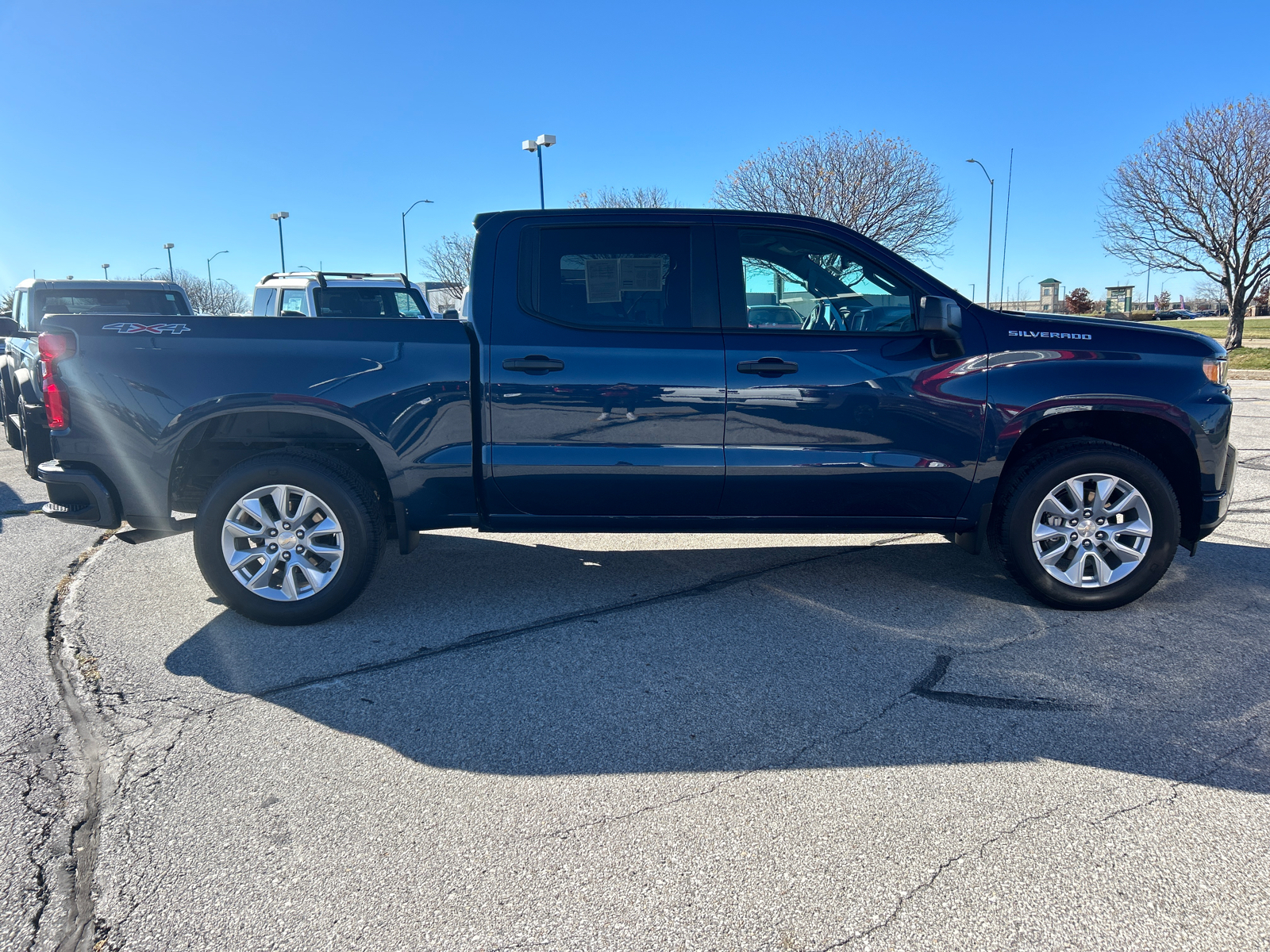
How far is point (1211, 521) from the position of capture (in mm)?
4582

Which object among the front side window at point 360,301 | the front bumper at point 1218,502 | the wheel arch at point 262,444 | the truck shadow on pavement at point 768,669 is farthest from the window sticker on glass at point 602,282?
the front side window at point 360,301

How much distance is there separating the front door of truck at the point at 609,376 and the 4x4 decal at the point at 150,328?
4.83 ft

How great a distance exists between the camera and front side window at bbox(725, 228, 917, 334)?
14.8ft

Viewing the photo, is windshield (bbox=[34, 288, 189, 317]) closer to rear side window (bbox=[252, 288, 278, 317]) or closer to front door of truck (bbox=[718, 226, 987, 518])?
rear side window (bbox=[252, 288, 278, 317])

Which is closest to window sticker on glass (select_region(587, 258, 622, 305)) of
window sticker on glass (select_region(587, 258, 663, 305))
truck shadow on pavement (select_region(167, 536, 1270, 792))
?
window sticker on glass (select_region(587, 258, 663, 305))

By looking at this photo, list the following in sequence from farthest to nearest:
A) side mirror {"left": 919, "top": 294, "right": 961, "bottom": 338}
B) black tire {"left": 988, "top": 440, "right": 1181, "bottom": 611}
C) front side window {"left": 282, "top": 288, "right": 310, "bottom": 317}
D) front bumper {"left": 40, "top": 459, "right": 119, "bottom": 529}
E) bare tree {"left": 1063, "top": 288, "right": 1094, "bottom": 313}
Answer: bare tree {"left": 1063, "top": 288, "right": 1094, "bottom": 313} → front side window {"left": 282, "top": 288, "right": 310, "bottom": 317} → black tire {"left": 988, "top": 440, "right": 1181, "bottom": 611} → front bumper {"left": 40, "top": 459, "right": 119, "bottom": 529} → side mirror {"left": 919, "top": 294, "right": 961, "bottom": 338}

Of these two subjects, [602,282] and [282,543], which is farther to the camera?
[602,282]

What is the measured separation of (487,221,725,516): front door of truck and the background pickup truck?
0.01 metres

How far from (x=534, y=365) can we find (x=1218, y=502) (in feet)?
11.5

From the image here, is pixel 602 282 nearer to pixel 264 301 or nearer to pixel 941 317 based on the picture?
pixel 941 317

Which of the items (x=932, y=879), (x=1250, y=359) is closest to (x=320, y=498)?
(x=932, y=879)

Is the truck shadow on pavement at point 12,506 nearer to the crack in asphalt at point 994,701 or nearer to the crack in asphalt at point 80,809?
the crack in asphalt at point 80,809

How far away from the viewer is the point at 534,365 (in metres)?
4.37

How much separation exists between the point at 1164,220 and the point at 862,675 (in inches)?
1185
